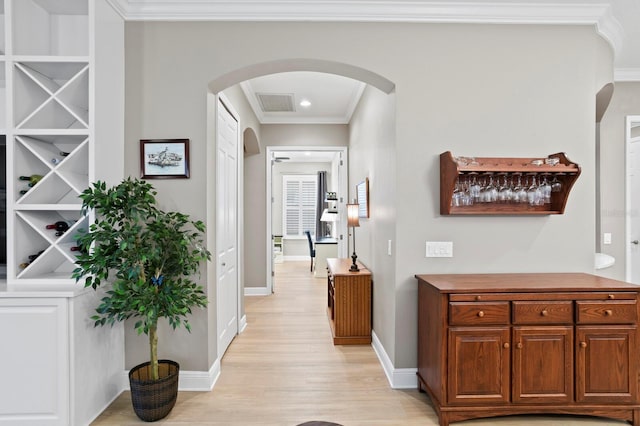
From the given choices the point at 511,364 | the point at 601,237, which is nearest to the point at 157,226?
the point at 511,364

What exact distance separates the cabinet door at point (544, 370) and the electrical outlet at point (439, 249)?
76 centimetres

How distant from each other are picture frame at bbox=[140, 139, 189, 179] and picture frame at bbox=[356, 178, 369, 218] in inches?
86.5

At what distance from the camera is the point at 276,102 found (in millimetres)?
5035

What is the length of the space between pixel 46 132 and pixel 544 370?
3.68m

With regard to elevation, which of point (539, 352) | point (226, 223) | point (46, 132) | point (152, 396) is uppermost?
point (46, 132)

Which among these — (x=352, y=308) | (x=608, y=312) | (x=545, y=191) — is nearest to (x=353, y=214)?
(x=352, y=308)

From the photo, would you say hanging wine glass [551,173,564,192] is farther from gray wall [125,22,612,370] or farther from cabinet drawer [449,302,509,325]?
cabinet drawer [449,302,509,325]

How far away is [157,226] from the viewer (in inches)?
92.7

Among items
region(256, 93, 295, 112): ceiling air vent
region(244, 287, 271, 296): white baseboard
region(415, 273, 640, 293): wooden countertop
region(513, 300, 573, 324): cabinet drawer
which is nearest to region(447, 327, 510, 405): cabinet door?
region(513, 300, 573, 324): cabinet drawer

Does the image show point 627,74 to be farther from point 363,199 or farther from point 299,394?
point 299,394

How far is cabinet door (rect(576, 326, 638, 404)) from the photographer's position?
2211 mm

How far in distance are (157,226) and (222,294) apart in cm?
125

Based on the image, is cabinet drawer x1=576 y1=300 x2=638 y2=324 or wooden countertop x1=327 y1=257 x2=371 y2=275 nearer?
cabinet drawer x1=576 y1=300 x2=638 y2=324

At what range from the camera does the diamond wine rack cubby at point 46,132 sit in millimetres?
2293
